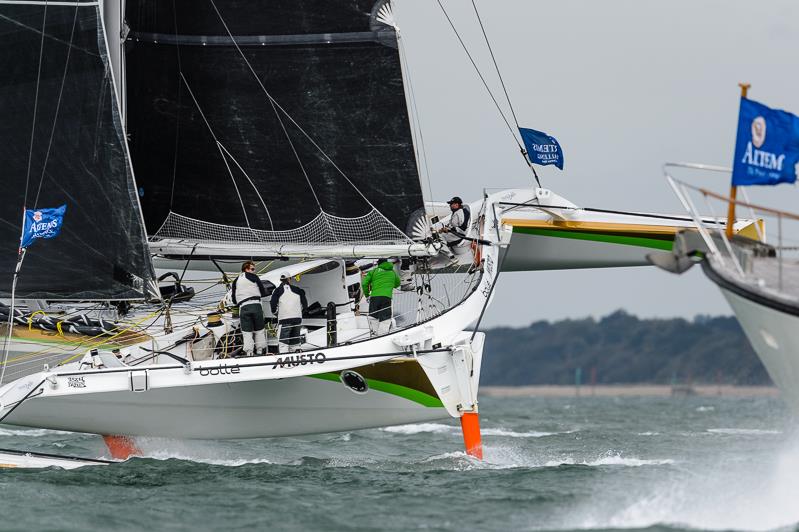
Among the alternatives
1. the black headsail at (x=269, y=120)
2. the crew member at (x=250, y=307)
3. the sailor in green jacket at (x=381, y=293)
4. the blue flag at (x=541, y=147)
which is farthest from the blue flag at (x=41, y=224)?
the blue flag at (x=541, y=147)

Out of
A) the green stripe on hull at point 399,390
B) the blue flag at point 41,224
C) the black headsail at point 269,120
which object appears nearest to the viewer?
the blue flag at point 41,224

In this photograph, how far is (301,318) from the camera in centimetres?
1606

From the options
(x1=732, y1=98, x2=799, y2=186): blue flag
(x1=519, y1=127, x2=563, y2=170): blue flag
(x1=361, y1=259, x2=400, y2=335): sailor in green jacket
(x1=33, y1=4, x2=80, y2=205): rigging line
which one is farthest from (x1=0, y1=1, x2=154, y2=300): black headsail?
(x1=732, y1=98, x2=799, y2=186): blue flag

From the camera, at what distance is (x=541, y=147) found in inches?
737

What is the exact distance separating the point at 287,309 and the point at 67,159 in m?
3.33

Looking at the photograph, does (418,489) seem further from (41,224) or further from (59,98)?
(59,98)

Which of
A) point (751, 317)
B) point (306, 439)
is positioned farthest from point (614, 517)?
point (306, 439)

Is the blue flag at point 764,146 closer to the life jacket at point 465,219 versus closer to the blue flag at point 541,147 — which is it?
the life jacket at point 465,219

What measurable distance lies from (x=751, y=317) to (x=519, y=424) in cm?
1913

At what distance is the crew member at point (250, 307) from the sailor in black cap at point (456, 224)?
3.01 meters

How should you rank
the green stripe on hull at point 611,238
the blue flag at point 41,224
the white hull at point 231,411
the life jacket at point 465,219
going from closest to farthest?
the blue flag at point 41,224 < the white hull at point 231,411 < the life jacket at point 465,219 < the green stripe on hull at point 611,238

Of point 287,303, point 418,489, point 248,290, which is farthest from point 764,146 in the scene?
point 248,290

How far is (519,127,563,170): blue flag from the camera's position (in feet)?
61.4

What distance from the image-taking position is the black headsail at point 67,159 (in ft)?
53.3
